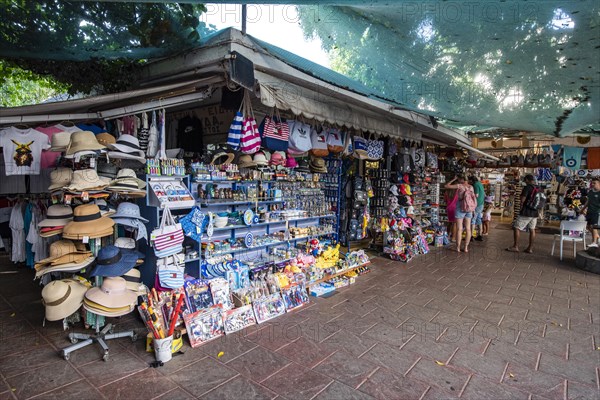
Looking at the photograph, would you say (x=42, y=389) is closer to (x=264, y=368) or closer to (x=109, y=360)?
(x=109, y=360)

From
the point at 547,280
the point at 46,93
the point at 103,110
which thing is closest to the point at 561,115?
the point at 547,280

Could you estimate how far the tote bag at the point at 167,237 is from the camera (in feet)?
11.5

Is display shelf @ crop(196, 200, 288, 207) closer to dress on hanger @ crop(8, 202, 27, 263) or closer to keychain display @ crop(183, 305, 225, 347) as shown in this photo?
keychain display @ crop(183, 305, 225, 347)

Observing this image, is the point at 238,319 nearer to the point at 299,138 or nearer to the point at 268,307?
the point at 268,307

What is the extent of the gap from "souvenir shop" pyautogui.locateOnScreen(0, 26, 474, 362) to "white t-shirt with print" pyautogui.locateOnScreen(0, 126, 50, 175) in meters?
0.01

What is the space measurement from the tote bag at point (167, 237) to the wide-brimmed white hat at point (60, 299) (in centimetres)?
83

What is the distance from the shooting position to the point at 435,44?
9.78 feet

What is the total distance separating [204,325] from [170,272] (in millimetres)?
725

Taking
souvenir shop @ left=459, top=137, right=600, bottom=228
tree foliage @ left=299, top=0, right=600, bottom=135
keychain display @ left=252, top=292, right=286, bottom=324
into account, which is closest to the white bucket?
keychain display @ left=252, top=292, right=286, bottom=324

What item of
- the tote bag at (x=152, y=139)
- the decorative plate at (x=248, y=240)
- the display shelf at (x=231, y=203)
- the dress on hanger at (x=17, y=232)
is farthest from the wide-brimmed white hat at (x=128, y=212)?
the dress on hanger at (x=17, y=232)

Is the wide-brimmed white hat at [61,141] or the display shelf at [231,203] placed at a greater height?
the wide-brimmed white hat at [61,141]

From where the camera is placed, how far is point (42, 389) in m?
2.47

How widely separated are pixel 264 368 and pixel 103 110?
11.8 feet

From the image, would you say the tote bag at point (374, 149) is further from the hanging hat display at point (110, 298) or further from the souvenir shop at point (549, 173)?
the souvenir shop at point (549, 173)
